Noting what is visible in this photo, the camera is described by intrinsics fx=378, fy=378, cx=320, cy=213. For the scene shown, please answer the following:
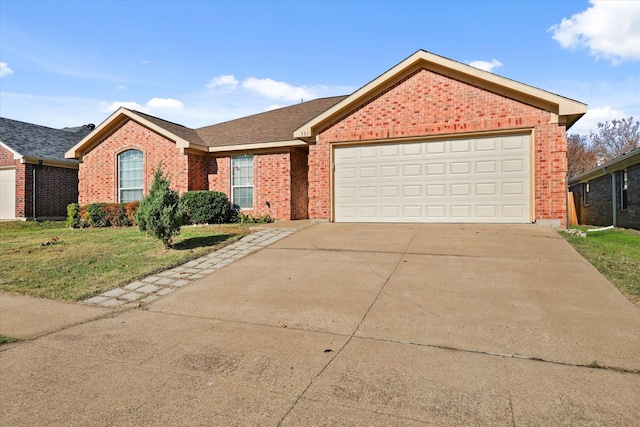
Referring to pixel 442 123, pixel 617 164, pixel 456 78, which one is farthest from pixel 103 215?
pixel 617 164

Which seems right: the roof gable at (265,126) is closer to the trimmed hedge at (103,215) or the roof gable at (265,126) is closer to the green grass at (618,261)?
the trimmed hedge at (103,215)

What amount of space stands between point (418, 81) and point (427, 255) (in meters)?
6.26

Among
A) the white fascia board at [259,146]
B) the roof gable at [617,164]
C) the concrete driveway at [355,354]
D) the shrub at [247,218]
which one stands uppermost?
the white fascia board at [259,146]

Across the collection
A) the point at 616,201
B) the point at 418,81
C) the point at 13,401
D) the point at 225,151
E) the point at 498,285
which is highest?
the point at 418,81

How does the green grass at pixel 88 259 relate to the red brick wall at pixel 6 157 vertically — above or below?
below

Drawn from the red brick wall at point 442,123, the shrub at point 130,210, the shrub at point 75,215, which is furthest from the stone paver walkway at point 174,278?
the shrub at point 75,215

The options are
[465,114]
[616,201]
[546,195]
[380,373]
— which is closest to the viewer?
[380,373]

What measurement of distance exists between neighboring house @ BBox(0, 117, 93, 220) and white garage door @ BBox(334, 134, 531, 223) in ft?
51.3

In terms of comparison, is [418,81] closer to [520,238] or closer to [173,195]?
[520,238]

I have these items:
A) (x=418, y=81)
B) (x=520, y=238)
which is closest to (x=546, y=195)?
(x=520, y=238)

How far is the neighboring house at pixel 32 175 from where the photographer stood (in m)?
18.0

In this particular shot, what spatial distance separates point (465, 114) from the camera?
10.7 metres

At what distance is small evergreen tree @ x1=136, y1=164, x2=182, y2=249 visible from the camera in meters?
8.41

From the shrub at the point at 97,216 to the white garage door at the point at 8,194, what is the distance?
20.7 ft
